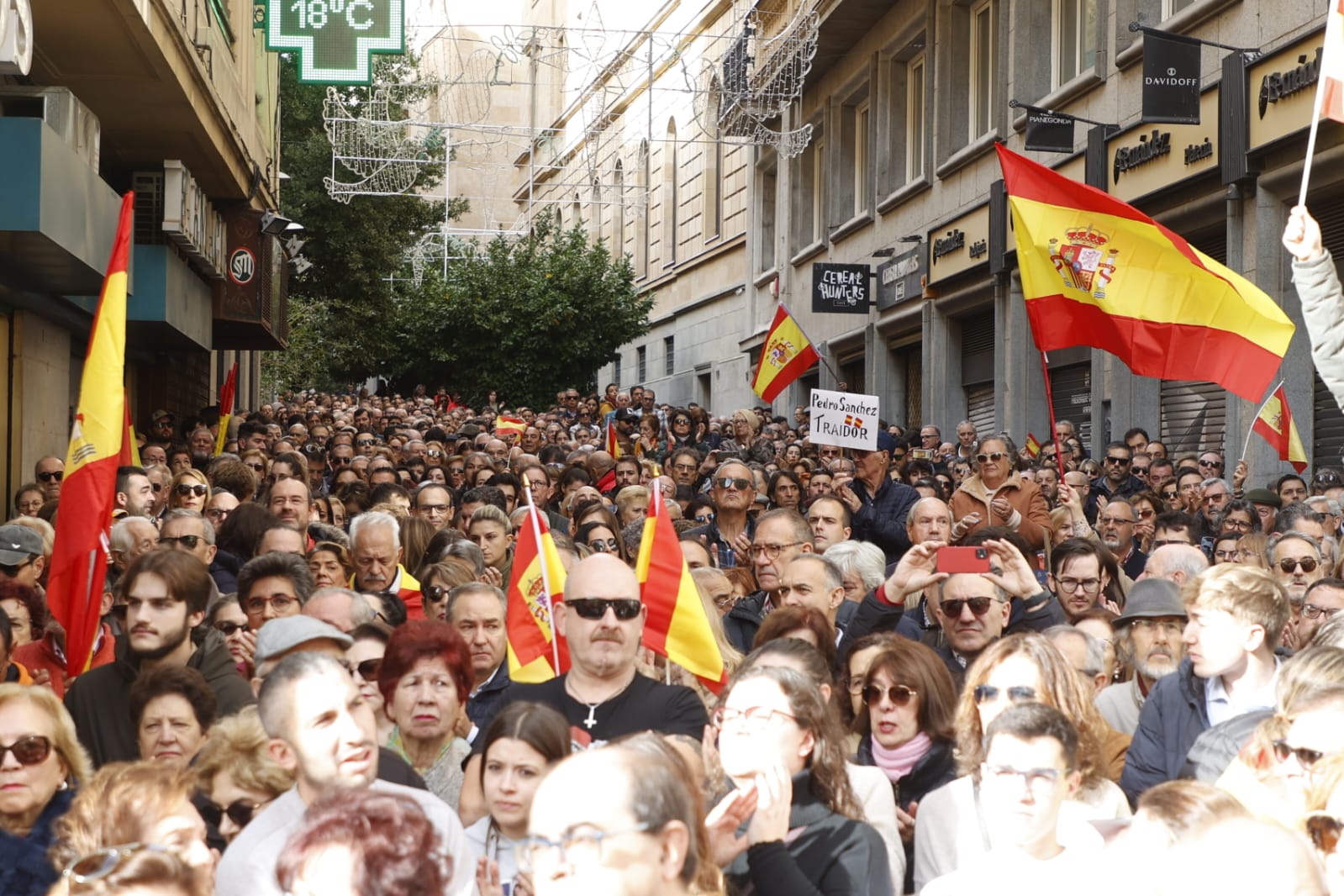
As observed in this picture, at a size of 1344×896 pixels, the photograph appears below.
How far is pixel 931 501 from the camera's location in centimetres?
956

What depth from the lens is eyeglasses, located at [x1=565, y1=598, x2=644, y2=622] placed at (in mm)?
6090

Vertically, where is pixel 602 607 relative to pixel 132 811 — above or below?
above

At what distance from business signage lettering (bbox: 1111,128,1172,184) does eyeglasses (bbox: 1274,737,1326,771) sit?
14.6m

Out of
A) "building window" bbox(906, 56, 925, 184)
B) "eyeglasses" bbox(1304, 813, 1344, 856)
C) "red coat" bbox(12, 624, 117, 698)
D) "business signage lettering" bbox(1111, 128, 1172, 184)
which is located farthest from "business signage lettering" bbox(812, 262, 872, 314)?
"eyeglasses" bbox(1304, 813, 1344, 856)

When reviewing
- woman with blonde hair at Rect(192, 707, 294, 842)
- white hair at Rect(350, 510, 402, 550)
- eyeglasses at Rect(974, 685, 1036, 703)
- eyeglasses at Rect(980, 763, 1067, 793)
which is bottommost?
woman with blonde hair at Rect(192, 707, 294, 842)

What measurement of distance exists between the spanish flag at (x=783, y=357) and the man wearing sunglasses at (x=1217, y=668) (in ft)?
46.8

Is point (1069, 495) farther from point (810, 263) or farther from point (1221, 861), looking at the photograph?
point (810, 263)

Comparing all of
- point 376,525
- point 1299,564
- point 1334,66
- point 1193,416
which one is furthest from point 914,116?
point 376,525

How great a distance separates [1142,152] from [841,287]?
36.5 ft

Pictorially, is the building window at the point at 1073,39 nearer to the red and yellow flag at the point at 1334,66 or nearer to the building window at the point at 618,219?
the red and yellow flag at the point at 1334,66

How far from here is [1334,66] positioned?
862 centimetres

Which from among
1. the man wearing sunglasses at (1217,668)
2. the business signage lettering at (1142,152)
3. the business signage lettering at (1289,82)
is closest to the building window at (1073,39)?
the business signage lettering at (1142,152)

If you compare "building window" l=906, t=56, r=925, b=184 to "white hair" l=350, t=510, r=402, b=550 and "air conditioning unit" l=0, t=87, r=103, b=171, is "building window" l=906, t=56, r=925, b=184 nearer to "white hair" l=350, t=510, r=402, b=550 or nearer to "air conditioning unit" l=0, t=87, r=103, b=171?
"air conditioning unit" l=0, t=87, r=103, b=171

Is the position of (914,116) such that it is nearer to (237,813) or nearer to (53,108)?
(53,108)
